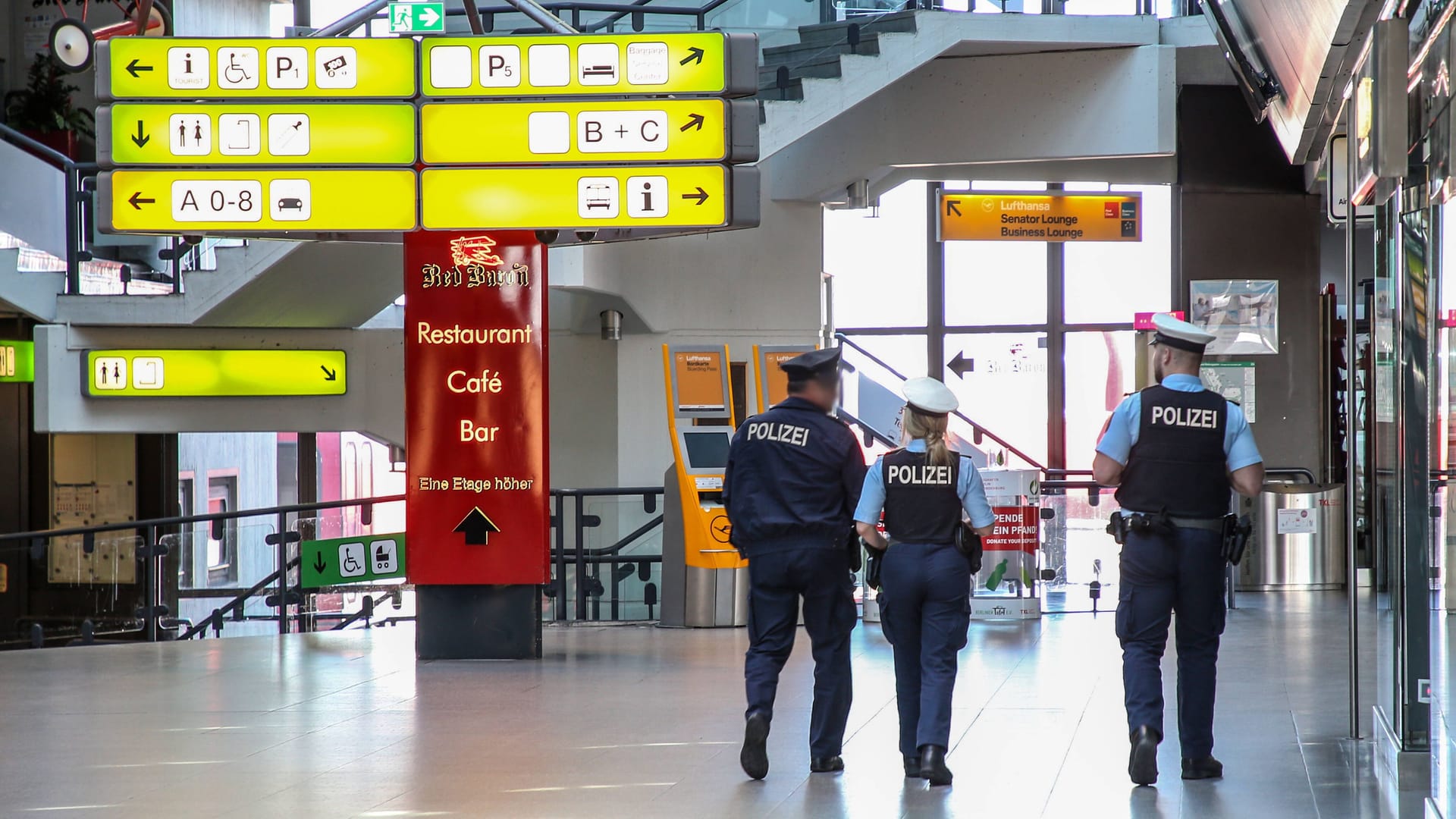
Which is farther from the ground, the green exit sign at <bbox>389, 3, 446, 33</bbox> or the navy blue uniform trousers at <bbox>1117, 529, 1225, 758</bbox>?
the green exit sign at <bbox>389, 3, 446, 33</bbox>

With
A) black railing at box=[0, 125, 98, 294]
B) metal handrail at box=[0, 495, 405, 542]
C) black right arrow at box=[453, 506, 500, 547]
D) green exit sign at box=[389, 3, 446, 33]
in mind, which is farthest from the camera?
black railing at box=[0, 125, 98, 294]

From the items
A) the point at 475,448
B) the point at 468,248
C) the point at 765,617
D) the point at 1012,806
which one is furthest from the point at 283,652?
the point at 1012,806

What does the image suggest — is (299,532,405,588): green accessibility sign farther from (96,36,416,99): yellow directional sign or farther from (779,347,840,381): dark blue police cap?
(779,347,840,381): dark blue police cap

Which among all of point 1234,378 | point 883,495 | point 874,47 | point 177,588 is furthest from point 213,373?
point 883,495

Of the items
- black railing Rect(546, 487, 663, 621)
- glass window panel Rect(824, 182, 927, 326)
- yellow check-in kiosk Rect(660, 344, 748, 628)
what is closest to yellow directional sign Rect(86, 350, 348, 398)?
black railing Rect(546, 487, 663, 621)

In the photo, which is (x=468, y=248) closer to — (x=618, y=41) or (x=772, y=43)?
(x=618, y=41)

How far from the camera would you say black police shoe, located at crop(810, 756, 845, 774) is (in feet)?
18.0

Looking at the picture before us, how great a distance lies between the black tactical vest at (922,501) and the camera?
17.1ft

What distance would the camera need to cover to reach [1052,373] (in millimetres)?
19188

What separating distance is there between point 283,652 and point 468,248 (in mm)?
2597

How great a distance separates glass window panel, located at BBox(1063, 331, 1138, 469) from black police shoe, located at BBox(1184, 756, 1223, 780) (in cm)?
1401

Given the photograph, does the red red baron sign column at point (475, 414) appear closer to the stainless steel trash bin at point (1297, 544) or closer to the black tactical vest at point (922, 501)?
the black tactical vest at point (922, 501)

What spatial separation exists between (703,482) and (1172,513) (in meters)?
5.36

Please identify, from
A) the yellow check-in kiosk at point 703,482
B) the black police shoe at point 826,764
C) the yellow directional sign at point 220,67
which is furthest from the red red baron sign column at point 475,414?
the black police shoe at point 826,764
